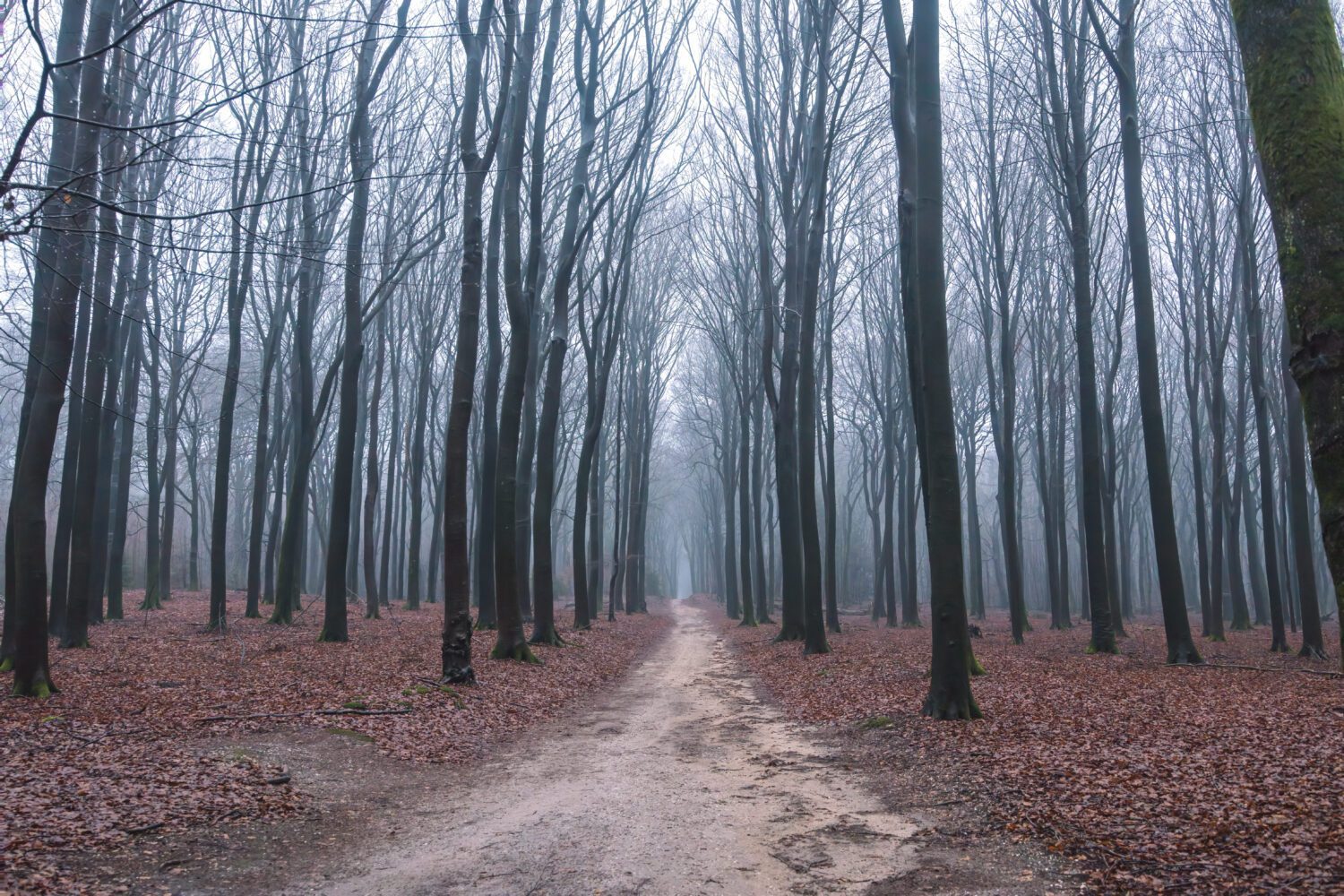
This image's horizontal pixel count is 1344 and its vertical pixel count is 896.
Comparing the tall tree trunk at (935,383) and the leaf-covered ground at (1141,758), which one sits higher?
the tall tree trunk at (935,383)

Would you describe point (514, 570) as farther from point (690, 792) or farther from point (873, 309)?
point (873, 309)

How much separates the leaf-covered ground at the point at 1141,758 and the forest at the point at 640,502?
0.05 m

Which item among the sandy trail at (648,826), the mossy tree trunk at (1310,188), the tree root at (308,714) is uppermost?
the mossy tree trunk at (1310,188)

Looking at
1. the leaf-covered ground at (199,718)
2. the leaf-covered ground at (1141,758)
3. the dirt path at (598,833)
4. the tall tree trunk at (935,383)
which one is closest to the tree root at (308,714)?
the leaf-covered ground at (199,718)

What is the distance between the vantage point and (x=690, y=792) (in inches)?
233

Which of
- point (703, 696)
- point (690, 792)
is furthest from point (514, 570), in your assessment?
point (690, 792)

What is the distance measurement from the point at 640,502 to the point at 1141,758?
25899mm

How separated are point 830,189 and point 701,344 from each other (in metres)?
17.6

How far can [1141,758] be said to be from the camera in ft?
19.0

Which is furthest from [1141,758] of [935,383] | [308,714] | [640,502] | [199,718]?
[640,502]

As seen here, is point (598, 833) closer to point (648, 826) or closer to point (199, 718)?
point (648, 826)

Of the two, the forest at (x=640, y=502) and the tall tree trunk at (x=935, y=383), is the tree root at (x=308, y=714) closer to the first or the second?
the forest at (x=640, y=502)

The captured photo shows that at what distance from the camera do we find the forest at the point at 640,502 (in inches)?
168

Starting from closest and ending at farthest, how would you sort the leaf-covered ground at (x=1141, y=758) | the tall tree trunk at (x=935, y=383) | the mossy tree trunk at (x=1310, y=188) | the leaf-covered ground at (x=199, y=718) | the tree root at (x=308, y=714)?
the mossy tree trunk at (x=1310, y=188)
the leaf-covered ground at (x=1141, y=758)
the leaf-covered ground at (x=199, y=718)
the tree root at (x=308, y=714)
the tall tree trunk at (x=935, y=383)
